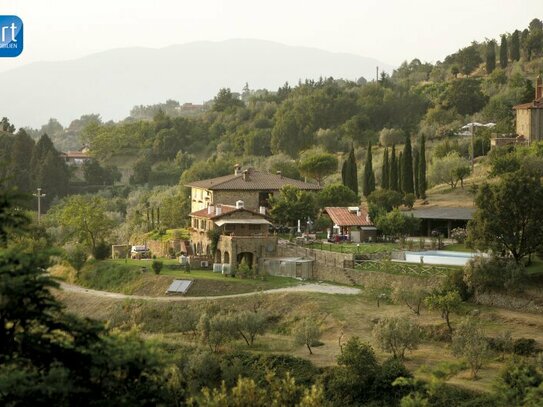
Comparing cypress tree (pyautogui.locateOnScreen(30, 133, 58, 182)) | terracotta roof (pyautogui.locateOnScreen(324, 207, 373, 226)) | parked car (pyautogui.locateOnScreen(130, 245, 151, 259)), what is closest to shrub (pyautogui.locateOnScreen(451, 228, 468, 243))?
terracotta roof (pyautogui.locateOnScreen(324, 207, 373, 226))

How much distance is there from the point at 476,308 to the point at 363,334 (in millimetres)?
4876

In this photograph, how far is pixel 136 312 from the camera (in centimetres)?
5078

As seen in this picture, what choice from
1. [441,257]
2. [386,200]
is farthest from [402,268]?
[386,200]

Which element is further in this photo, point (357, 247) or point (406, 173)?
point (406, 173)

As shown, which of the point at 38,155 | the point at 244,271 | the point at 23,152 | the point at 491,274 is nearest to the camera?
the point at 491,274

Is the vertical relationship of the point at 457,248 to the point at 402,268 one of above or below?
above

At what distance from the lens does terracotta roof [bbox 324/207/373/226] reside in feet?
194

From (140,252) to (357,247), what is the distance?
14128 millimetres

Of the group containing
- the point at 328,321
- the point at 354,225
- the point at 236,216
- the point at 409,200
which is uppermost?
the point at 409,200

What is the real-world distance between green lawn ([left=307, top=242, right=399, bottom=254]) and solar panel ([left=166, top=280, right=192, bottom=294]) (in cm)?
701

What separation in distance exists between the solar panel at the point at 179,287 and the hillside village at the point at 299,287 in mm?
86

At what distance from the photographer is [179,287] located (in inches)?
2067

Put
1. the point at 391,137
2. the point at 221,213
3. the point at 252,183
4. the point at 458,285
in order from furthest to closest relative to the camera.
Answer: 1. the point at 391,137
2. the point at 252,183
3. the point at 221,213
4. the point at 458,285

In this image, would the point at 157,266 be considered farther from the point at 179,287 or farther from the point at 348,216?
the point at 348,216
